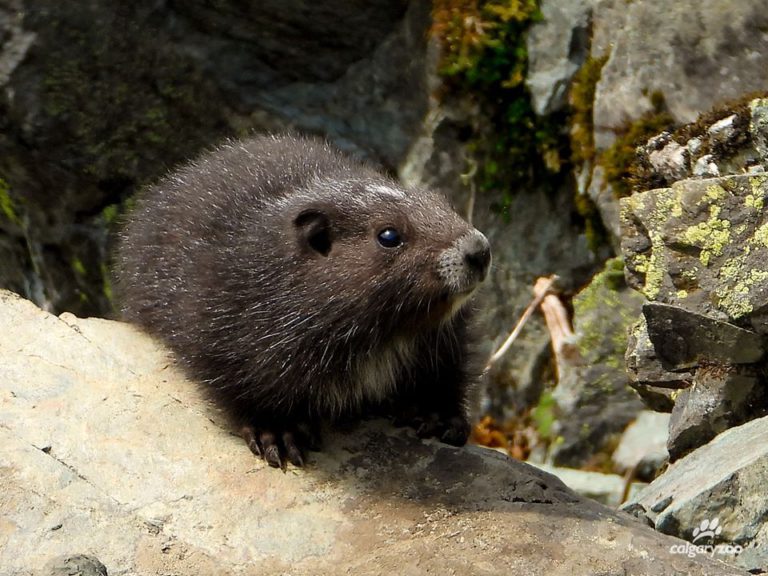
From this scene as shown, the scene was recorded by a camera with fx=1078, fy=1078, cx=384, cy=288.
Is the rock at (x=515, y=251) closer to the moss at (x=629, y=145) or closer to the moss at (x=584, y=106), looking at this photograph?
the moss at (x=584, y=106)

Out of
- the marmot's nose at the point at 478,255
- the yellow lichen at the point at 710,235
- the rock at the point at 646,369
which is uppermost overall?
the yellow lichen at the point at 710,235

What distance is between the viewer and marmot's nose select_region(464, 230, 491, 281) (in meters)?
5.66

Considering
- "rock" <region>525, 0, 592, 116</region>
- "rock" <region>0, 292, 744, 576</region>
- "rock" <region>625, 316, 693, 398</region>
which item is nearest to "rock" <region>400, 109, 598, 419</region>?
"rock" <region>525, 0, 592, 116</region>

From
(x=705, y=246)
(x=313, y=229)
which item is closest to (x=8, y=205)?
(x=313, y=229)

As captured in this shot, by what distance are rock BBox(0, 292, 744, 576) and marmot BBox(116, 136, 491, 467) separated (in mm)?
236

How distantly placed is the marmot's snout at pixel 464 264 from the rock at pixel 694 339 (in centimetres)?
132

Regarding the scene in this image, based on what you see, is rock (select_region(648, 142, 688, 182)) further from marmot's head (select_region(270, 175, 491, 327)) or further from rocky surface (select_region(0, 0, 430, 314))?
rocky surface (select_region(0, 0, 430, 314))

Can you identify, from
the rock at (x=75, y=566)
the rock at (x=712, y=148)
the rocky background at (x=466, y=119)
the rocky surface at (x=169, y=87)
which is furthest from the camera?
the rocky surface at (x=169, y=87)

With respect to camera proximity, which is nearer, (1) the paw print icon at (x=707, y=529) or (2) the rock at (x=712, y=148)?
(1) the paw print icon at (x=707, y=529)

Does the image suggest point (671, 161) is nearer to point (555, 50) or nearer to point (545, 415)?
point (555, 50)

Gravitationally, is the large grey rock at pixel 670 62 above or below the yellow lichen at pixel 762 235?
above

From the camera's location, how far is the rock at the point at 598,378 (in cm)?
859

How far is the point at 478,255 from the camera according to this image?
5660mm

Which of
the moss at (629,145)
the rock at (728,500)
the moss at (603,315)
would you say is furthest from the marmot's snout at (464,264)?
the moss at (603,315)
